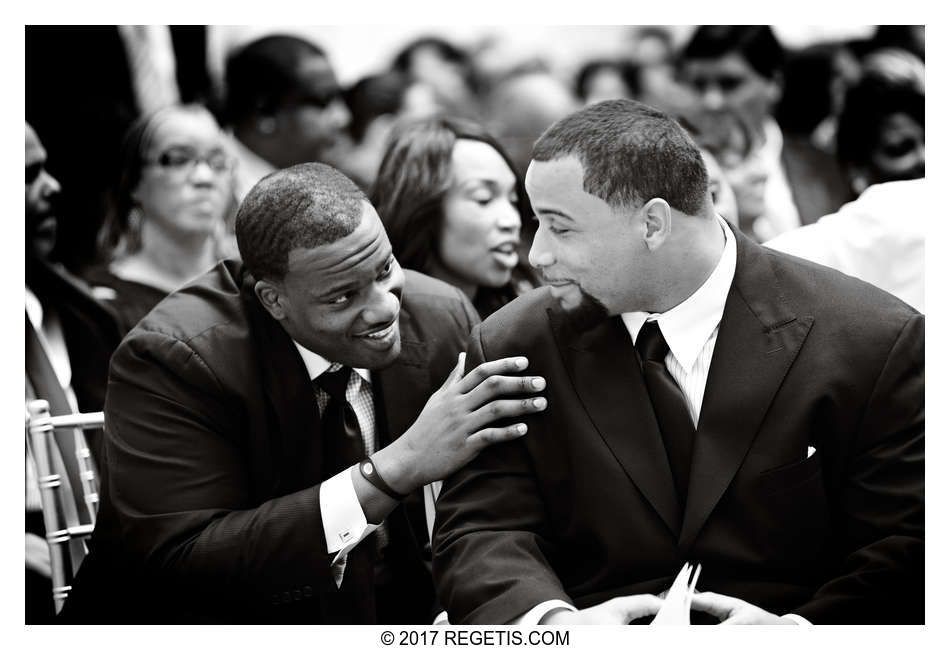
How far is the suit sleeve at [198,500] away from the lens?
7.25 ft

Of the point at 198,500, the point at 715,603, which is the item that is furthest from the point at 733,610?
the point at 198,500

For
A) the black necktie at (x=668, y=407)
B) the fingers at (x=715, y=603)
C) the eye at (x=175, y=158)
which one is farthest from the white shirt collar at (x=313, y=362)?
the fingers at (x=715, y=603)

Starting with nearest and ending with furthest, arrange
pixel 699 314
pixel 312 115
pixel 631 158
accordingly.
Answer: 1. pixel 631 158
2. pixel 699 314
3. pixel 312 115

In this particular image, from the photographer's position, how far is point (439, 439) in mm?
2129

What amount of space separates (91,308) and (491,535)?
114cm

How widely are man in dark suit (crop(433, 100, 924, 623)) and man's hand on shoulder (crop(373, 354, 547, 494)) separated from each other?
4 cm

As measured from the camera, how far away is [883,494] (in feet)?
6.70

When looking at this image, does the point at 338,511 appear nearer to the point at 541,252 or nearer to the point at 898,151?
the point at 541,252

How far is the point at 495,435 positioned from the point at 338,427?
0.41 meters

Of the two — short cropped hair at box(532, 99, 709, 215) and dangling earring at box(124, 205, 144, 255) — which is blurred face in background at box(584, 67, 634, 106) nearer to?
short cropped hair at box(532, 99, 709, 215)

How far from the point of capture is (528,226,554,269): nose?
2.06m

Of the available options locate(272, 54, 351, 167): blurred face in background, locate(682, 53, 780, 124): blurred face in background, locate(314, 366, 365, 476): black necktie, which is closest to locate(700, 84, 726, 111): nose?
locate(682, 53, 780, 124): blurred face in background

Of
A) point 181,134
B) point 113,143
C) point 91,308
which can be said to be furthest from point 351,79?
point 91,308
